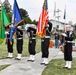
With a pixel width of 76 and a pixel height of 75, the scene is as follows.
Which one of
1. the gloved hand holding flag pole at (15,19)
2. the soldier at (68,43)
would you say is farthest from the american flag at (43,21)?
the soldier at (68,43)

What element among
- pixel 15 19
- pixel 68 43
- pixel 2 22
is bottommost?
pixel 68 43

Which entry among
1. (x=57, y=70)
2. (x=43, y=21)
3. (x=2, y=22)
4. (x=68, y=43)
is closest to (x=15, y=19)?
→ (x=2, y=22)

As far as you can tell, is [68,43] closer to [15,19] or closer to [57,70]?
[57,70]

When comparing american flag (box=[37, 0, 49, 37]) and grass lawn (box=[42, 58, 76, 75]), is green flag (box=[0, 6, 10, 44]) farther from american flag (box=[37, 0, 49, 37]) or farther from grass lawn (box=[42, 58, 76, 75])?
grass lawn (box=[42, 58, 76, 75])

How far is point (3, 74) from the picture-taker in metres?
10.2

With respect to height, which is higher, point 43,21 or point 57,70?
point 43,21

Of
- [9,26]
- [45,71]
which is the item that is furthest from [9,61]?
[45,71]

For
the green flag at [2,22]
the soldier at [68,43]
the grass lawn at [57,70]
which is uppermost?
the green flag at [2,22]

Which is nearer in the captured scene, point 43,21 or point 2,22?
point 2,22

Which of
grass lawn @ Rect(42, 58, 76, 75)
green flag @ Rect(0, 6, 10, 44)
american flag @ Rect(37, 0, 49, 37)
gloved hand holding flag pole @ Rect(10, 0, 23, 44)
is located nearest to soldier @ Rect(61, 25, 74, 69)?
grass lawn @ Rect(42, 58, 76, 75)

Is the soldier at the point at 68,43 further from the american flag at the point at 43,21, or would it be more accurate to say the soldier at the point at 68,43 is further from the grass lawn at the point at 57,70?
the american flag at the point at 43,21

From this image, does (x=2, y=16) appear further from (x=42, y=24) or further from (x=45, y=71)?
(x=45, y=71)

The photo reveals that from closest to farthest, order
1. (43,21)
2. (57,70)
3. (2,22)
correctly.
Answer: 1. (57,70)
2. (2,22)
3. (43,21)

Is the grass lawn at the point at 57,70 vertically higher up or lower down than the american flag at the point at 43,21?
lower down
